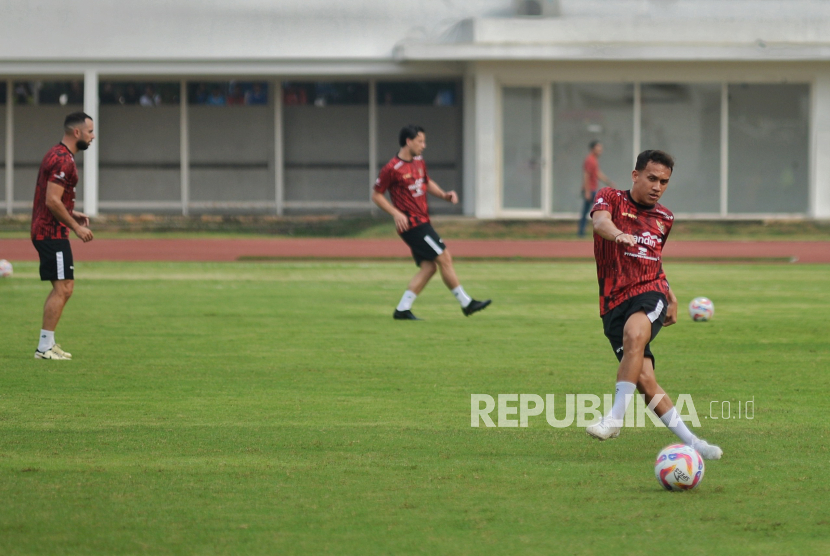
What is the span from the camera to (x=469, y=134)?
30734 millimetres

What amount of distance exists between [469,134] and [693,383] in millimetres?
21884

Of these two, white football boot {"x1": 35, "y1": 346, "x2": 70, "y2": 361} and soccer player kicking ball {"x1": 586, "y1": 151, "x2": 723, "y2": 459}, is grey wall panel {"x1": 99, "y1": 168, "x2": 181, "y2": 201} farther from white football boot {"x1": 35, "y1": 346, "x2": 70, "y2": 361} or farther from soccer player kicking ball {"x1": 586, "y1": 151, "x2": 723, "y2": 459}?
soccer player kicking ball {"x1": 586, "y1": 151, "x2": 723, "y2": 459}

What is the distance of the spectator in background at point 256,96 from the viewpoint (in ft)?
107

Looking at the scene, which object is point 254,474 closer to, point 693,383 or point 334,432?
point 334,432

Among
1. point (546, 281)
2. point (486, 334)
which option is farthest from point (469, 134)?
point (486, 334)

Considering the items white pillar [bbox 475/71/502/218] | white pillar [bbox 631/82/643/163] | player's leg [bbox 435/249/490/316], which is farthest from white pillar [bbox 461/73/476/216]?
player's leg [bbox 435/249/490/316]

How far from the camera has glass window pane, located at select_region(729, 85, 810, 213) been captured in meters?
29.6

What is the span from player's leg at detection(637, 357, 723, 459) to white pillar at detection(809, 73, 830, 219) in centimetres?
2429

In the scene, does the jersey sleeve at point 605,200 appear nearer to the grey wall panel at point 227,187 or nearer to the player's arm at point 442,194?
the player's arm at point 442,194

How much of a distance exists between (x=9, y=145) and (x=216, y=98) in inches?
222

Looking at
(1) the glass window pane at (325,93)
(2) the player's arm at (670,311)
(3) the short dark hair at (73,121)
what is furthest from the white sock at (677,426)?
(1) the glass window pane at (325,93)

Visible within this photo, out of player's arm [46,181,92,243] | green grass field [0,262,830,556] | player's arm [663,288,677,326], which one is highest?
player's arm [46,181,92,243]

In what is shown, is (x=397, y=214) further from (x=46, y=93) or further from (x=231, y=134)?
(x=46, y=93)

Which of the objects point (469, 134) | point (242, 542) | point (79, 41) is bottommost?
point (242, 542)
